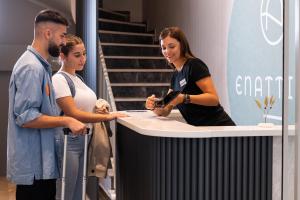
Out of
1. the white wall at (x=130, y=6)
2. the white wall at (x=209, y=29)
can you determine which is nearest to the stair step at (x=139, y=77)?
the white wall at (x=209, y=29)

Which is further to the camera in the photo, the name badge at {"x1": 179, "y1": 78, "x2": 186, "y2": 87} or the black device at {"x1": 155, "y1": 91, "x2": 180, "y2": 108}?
the name badge at {"x1": 179, "y1": 78, "x2": 186, "y2": 87}

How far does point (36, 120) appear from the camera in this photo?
7.11ft

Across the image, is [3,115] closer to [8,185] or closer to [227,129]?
[8,185]

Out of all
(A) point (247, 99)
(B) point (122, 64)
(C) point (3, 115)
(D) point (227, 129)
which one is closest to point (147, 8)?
(B) point (122, 64)

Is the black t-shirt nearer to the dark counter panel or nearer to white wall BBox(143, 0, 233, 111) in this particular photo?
the dark counter panel

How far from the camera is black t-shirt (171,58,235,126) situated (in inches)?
104

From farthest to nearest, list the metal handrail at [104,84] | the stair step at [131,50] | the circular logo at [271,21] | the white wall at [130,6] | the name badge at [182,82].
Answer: the white wall at [130,6] → the stair step at [131,50] → the metal handrail at [104,84] → the circular logo at [271,21] → the name badge at [182,82]

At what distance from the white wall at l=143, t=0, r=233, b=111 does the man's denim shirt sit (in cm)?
258

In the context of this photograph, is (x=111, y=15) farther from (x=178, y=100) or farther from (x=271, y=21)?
(x=178, y=100)

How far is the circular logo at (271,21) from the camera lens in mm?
3375

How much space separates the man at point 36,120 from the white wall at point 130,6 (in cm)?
688

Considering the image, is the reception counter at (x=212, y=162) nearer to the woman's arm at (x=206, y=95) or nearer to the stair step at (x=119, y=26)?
the woman's arm at (x=206, y=95)

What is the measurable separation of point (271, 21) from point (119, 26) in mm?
4586

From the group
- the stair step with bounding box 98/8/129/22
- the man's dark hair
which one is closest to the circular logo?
the man's dark hair
